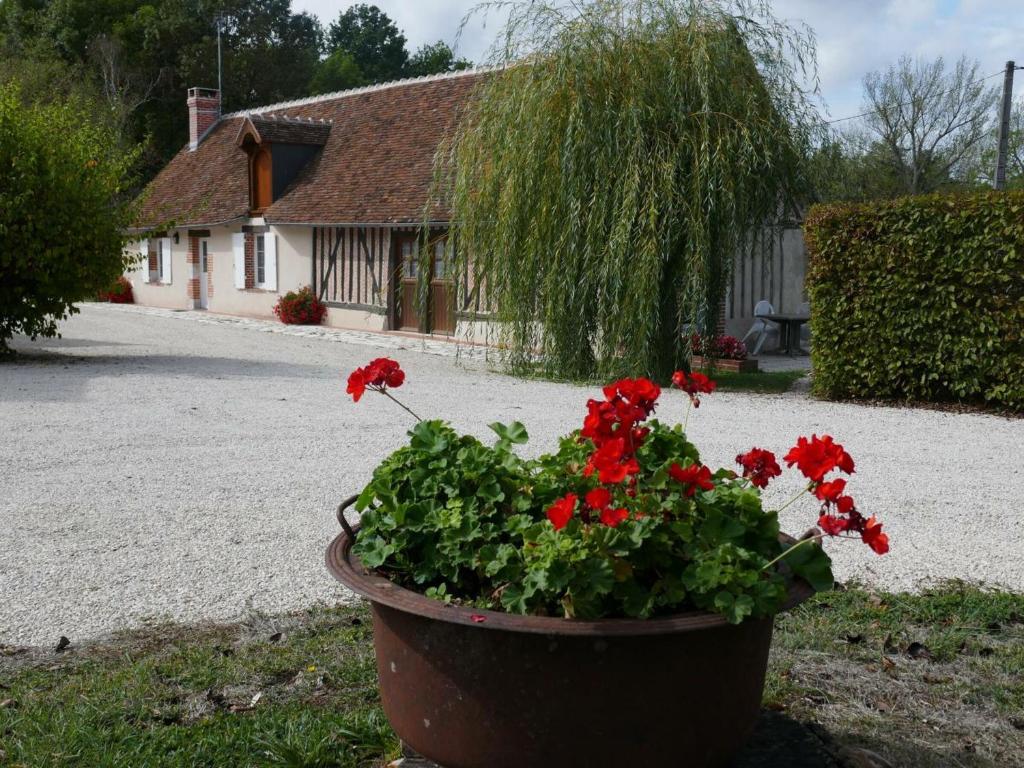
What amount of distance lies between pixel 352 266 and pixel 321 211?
123cm

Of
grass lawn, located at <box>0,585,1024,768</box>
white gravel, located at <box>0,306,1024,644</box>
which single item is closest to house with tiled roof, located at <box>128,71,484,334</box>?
white gravel, located at <box>0,306,1024,644</box>

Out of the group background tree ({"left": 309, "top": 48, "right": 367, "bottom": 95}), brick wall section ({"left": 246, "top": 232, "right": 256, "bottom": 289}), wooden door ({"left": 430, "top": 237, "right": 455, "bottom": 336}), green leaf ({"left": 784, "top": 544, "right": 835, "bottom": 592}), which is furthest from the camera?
background tree ({"left": 309, "top": 48, "right": 367, "bottom": 95})

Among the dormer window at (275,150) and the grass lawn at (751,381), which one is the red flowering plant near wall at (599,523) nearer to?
the grass lawn at (751,381)

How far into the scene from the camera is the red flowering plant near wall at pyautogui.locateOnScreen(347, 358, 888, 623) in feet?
7.40

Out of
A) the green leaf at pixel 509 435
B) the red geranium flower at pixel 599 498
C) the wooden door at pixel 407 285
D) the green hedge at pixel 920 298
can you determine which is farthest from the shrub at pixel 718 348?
the red geranium flower at pixel 599 498

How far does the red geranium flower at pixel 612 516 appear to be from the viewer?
222 cm

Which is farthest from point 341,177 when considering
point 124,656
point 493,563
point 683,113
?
point 493,563

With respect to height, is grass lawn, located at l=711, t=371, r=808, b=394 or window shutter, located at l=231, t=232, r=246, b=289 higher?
window shutter, located at l=231, t=232, r=246, b=289

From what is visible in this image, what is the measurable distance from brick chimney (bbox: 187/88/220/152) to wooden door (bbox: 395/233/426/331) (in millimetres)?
11567

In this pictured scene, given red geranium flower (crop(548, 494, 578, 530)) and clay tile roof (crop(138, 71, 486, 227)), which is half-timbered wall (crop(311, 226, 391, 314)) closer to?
clay tile roof (crop(138, 71, 486, 227))

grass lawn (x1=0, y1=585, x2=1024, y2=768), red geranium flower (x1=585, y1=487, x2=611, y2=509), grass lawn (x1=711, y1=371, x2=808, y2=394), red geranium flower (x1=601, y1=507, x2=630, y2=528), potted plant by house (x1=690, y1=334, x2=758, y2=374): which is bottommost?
grass lawn (x1=0, y1=585, x2=1024, y2=768)

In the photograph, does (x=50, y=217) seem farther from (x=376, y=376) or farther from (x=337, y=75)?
(x=337, y=75)

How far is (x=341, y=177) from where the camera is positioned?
2133 centimetres

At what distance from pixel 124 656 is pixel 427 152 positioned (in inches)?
668
